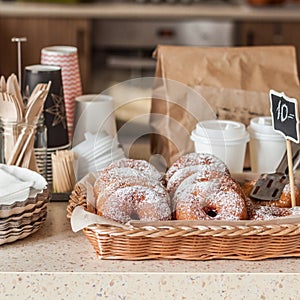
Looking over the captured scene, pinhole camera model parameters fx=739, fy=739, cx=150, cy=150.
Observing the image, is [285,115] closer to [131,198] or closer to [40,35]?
[131,198]

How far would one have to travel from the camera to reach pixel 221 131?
68.7 inches

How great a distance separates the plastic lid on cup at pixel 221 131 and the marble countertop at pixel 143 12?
2.34 m

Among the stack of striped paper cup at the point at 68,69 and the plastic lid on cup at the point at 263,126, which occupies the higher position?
the stack of striped paper cup at the point at 68,69

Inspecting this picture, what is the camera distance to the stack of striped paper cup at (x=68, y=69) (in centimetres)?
192

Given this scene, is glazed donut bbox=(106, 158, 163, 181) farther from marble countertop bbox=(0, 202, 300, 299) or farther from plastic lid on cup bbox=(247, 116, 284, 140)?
plastic lid on cup bbox=(247, 116, 284, 140)

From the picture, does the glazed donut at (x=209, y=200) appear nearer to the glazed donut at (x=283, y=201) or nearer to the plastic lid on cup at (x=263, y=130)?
the glazed donut at (x=283, y=201)

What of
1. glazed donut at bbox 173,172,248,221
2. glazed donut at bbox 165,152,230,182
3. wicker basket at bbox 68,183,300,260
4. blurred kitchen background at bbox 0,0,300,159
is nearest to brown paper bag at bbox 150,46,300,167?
glazed donut at bbox 165,152,230,182

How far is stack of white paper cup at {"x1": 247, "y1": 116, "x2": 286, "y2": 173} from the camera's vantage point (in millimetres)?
1804

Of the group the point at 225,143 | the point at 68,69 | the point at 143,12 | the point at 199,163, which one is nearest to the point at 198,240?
the point at 199,163

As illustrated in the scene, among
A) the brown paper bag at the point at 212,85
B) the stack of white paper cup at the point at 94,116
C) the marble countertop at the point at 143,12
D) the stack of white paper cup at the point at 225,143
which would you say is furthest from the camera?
the marble countertop at the point at 143,12

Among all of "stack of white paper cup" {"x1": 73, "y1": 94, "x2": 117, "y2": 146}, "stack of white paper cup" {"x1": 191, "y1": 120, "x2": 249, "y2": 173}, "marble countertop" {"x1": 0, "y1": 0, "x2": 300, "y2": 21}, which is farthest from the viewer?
"marble countertop" {"x1": 0, "y1": 0, "x2": 300, "y2": 21}

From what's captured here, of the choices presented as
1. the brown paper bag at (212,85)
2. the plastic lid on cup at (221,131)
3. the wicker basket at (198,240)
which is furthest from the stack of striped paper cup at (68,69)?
the wicker basket at (198,240)

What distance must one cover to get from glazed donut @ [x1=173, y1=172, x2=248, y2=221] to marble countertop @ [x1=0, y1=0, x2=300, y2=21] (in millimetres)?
2761

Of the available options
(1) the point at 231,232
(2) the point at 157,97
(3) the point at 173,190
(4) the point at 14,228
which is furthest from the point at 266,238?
(2) the point at 157,97
